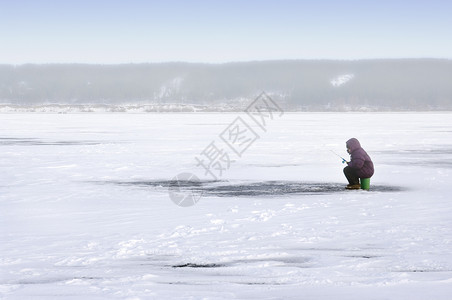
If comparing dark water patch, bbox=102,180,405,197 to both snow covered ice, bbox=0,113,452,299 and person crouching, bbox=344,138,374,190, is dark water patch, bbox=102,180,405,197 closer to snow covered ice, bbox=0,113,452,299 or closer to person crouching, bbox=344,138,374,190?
snow covered ice, bbox=0,113,452,299

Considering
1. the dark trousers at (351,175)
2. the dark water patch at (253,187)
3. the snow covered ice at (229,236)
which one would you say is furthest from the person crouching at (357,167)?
the snow covered ice at (229,236)

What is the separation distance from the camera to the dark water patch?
10.8 meters

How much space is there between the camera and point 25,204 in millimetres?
9586

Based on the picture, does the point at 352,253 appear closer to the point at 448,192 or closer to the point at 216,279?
the point at 216,279

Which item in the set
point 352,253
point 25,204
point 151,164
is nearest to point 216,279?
point 352,253

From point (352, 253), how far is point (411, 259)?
57cm

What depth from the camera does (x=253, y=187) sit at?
11.6 m

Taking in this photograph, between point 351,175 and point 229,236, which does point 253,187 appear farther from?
point 229,236

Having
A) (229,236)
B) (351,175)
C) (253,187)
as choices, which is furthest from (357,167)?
(229,236)

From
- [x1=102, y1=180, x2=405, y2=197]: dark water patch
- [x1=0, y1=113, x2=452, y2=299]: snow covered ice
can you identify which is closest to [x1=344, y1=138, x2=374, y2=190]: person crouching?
[x1=102, y1=180, x2=405, y2=197]: dark water patch

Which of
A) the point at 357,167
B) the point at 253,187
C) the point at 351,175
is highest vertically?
the point at 357,167

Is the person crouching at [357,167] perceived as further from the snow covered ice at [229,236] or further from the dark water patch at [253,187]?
the snow covered ice at [229,236]

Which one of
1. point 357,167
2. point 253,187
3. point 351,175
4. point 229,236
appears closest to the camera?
point 229,236

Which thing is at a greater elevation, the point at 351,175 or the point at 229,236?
the point at 351,175
